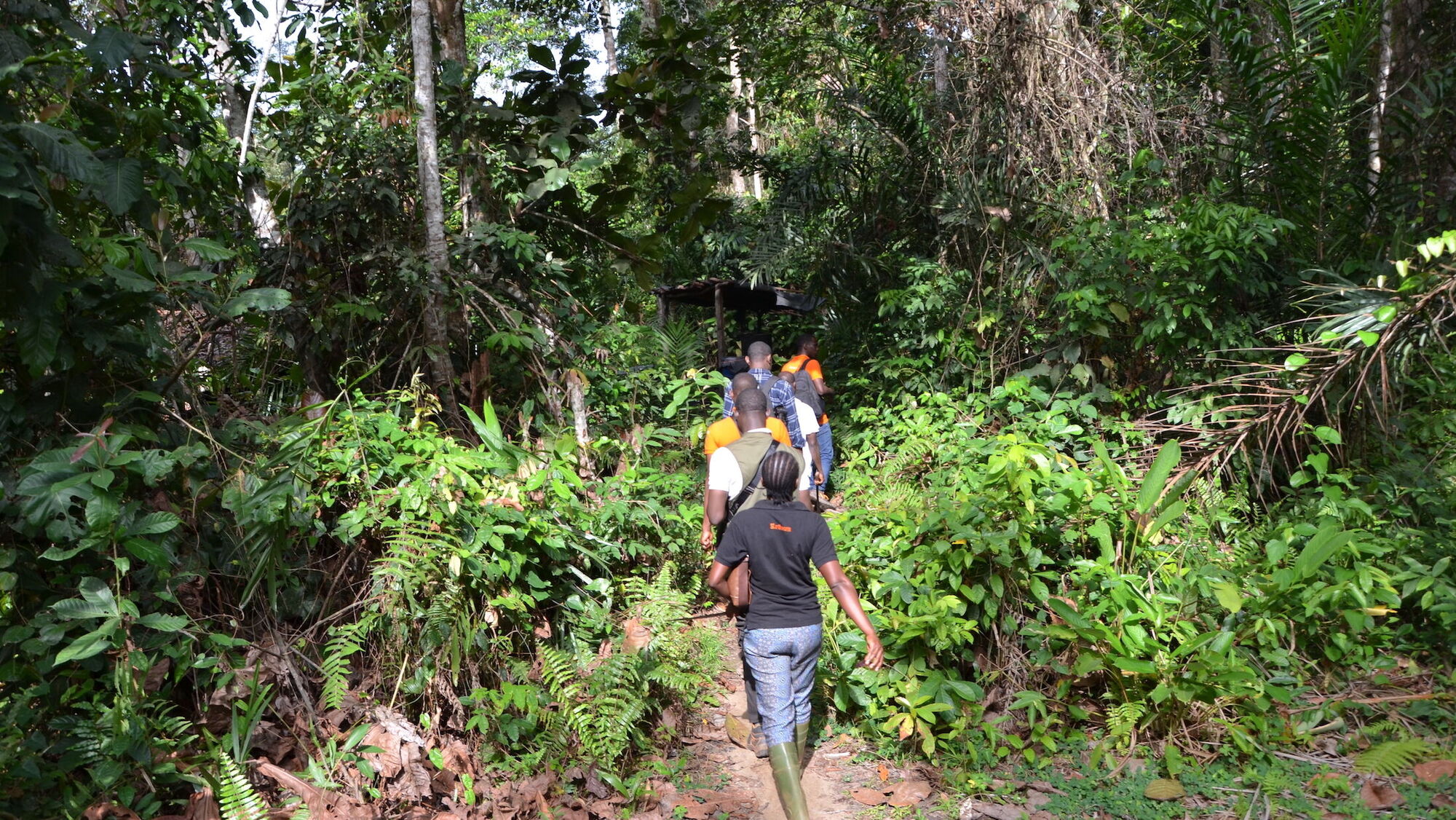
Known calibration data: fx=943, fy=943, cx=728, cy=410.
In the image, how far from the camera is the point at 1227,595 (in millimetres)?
4574

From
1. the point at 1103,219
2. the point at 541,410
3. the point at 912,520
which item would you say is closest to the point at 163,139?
the point at 541,410

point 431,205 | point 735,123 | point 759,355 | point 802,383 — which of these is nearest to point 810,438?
point 759,355

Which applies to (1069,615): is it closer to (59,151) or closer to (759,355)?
(759,355)

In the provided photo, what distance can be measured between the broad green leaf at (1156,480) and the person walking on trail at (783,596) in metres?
1.86

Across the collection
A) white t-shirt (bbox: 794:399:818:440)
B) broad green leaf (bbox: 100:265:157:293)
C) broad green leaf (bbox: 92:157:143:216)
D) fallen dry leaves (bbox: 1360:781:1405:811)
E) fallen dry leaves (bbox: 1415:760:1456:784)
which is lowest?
fallen dry leaves (bbox: 1360:781:1405:811)

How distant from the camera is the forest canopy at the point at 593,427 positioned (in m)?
3.98

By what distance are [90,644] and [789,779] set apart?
2.89 meters

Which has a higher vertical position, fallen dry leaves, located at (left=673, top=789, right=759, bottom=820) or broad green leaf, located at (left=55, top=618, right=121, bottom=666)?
broad green leaf, located at (left=55, top=618, right=121, bottom=666)

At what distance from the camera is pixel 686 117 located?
6355mm

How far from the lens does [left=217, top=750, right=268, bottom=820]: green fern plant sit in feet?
11.8

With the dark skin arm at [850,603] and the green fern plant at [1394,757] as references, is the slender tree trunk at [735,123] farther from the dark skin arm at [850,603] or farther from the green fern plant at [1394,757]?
the green fern plant at [1394,757]

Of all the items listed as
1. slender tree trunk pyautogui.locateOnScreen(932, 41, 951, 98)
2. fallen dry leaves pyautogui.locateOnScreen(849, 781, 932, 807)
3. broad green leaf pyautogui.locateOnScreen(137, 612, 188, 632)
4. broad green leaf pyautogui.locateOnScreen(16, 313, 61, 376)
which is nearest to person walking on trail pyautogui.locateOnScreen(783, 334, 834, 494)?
slender tree trunk pyautogui.locateOnScreen(932, 41, 951, 98)

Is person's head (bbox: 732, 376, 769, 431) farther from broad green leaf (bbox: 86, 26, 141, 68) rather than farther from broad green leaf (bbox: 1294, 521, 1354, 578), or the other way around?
broad green leaf (bbox: 86, 26, 141, 68)

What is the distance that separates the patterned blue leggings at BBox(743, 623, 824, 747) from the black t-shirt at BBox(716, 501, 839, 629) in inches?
1.8
